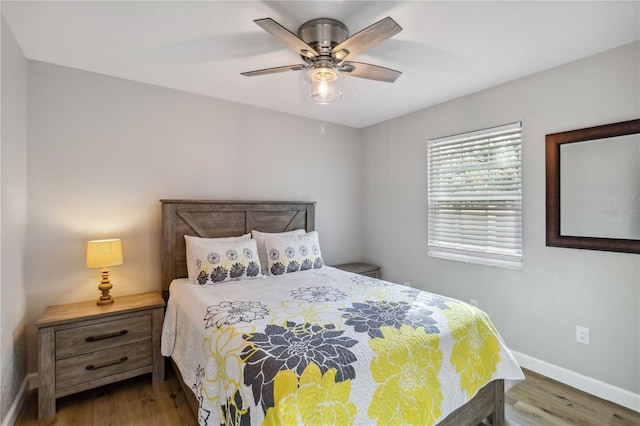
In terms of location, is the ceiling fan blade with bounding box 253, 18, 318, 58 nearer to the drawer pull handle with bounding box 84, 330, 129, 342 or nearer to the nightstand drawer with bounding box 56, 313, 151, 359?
the nightstand drawer with bounding box 56, 313, 151, 359

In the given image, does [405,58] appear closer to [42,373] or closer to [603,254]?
[603,254]

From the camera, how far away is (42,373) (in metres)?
2.05

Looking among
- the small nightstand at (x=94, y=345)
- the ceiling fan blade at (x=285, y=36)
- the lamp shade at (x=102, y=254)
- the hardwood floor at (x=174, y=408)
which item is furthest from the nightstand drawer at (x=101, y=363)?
the ceiling fan blade at (x=285, y=36)

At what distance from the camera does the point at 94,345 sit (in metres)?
2.25

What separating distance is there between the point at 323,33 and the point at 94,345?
2.71m

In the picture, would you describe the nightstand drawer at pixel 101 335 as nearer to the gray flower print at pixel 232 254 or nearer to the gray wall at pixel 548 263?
the gray flower print at pixel 232 254

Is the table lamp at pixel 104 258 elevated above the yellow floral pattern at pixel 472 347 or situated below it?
above

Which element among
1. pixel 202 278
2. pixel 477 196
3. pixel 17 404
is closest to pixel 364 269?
pixel 477 196

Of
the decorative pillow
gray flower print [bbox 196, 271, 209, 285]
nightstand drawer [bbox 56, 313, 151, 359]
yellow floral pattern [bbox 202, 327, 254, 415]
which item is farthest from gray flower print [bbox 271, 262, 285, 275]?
yellow floral pattern [bbox 202, 327, 254, 415]

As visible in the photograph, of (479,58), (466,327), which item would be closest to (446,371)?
(466,327)

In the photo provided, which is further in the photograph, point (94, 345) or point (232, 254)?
point (232, 254)

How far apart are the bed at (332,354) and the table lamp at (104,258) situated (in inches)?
18.7

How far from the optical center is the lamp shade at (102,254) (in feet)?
7.63

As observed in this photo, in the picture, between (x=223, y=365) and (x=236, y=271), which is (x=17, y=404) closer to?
(x=236, y=271)
